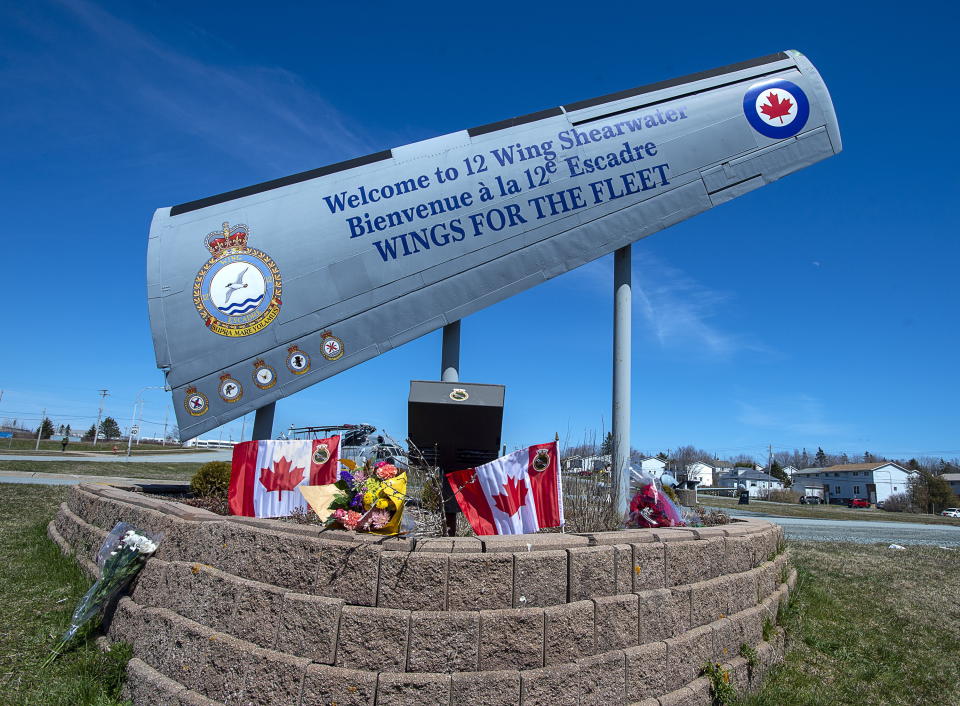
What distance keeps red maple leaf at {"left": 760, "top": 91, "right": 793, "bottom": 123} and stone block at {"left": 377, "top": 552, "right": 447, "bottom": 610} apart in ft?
27.9

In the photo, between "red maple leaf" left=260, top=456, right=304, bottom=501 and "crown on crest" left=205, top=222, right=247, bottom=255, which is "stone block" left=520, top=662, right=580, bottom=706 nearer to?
"red maple leaf" left=260, top=456, right=304, bottom=501

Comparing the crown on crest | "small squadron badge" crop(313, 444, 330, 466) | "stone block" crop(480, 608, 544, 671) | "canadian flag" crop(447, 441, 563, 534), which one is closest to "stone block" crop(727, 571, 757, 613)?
"canadian flag" crop(447, 441, 563, 534)

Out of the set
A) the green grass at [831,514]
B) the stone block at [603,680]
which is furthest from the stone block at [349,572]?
the green grass at [831,514]

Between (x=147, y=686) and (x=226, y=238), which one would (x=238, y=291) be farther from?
(x=147, y=686)

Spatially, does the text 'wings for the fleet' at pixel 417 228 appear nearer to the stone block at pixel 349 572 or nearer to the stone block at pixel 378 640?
the stone block at pixel 349 572

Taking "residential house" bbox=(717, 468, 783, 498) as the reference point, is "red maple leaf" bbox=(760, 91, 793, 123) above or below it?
above

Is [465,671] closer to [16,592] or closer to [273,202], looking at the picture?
[16,592]

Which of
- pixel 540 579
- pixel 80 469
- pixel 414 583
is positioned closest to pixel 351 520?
pixel 414 583

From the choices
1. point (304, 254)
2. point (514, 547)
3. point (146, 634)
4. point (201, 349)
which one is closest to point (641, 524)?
point (514, 547)

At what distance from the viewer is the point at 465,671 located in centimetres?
385

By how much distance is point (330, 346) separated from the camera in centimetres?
780

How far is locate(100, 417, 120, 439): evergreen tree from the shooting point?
84.0m

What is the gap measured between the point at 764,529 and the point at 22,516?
42.4ft

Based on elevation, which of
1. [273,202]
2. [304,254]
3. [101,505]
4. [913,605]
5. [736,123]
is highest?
[736,123]
